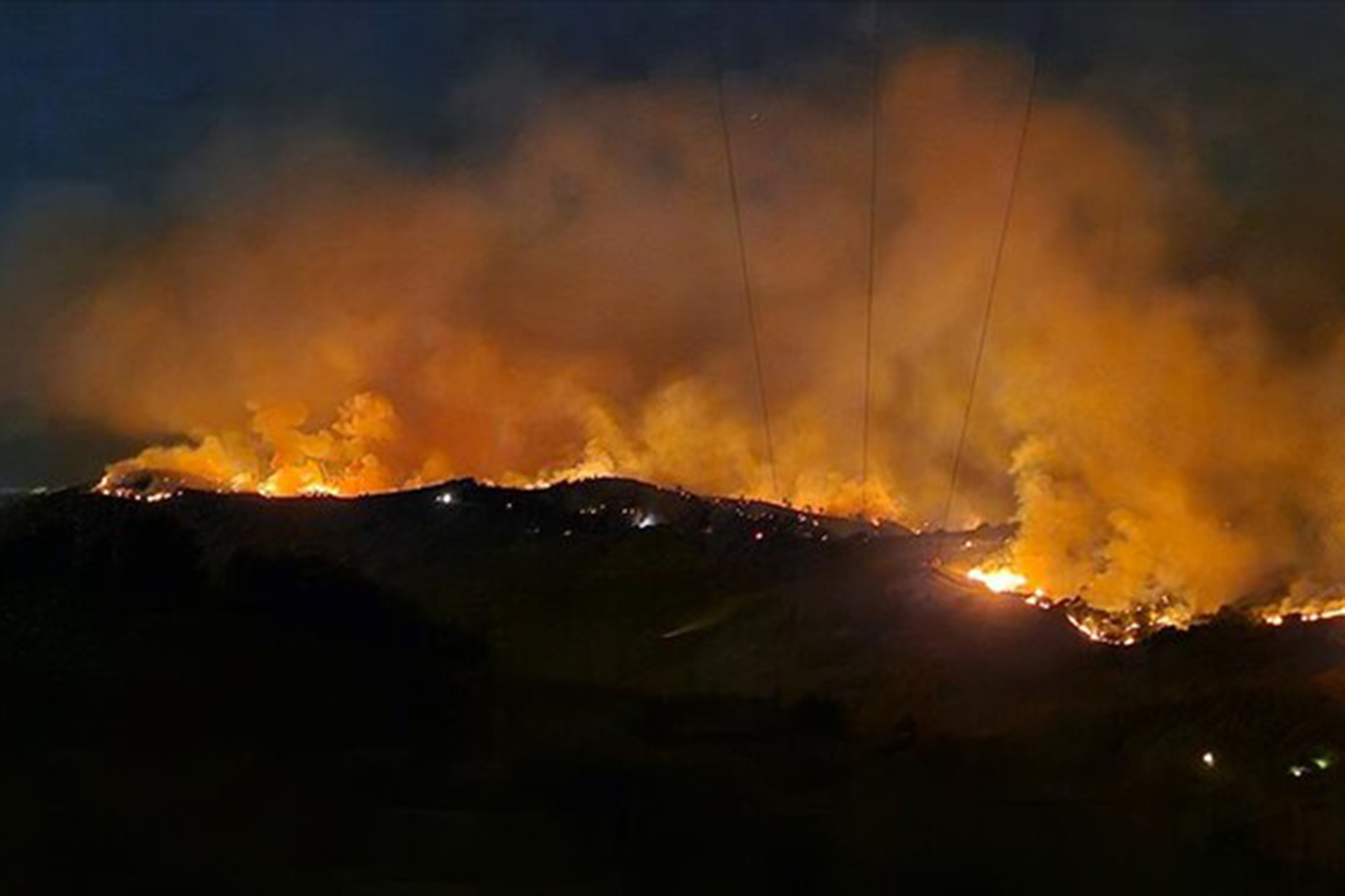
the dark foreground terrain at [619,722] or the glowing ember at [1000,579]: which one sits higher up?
the glowing ember at [1000,579]

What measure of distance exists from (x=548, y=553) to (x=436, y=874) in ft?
15.2

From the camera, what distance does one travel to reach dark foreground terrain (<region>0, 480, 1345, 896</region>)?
542 inches

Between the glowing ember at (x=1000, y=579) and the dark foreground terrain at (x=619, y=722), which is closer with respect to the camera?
the dark foreground terrain at (x=619, y=722)

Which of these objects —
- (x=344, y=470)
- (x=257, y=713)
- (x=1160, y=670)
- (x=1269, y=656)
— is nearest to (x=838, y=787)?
(x=1160, y=670)

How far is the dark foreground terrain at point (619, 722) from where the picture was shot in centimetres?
1376

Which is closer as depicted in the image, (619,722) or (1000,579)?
(619,722)

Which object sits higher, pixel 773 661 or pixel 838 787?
pixel 773 661

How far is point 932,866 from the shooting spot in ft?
45.0

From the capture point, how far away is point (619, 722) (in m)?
15.1

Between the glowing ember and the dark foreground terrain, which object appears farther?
the glowing ember

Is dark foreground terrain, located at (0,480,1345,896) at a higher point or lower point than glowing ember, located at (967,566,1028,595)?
lower

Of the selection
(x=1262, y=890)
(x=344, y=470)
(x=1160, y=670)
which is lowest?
(x=1262, y=890)

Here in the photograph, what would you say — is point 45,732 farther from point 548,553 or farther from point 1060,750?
point 1060,750

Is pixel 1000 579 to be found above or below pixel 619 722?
above
